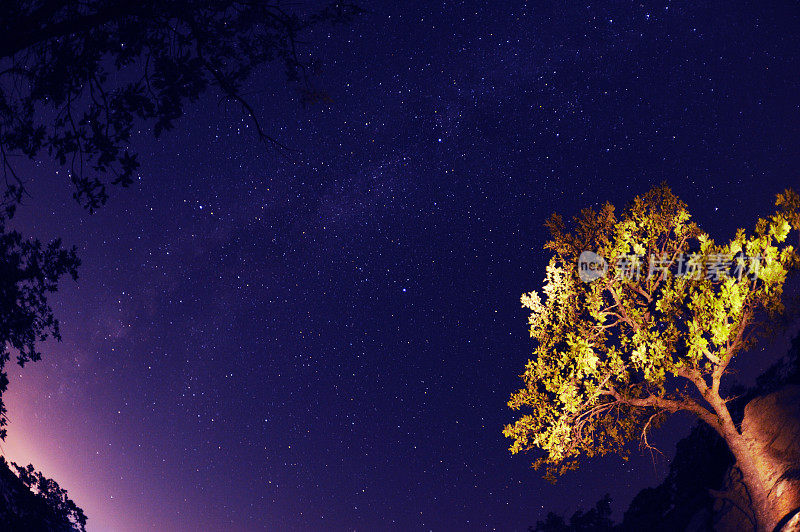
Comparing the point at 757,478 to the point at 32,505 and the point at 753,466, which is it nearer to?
the point at 753,466

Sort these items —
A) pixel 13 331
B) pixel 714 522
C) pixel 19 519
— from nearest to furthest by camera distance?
pixel 19 519 → pixel 13 331 → pixel 714 522

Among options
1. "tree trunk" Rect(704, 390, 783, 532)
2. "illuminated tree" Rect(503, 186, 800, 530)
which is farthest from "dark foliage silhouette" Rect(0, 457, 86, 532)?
"tree trunk" Rect(704, 390, 783, 532)

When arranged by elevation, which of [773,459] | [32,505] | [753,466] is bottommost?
[32,505]

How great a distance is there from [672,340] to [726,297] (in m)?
1.49

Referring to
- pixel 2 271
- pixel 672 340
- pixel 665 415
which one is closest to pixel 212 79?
pixel 2 271

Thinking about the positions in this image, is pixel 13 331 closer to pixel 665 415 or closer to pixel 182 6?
pixel 182 6

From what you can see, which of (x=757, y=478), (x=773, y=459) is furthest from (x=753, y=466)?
(x=773, y=459)

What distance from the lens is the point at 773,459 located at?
10.8 meters

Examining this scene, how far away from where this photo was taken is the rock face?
9.98 metres

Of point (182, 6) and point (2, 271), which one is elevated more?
point (182, 6)

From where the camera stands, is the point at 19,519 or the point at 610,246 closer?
the point at 19,519

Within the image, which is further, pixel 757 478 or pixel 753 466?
pixel 753 466

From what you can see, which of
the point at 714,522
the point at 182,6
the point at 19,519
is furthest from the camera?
the point at 714,522

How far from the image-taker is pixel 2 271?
805cm
